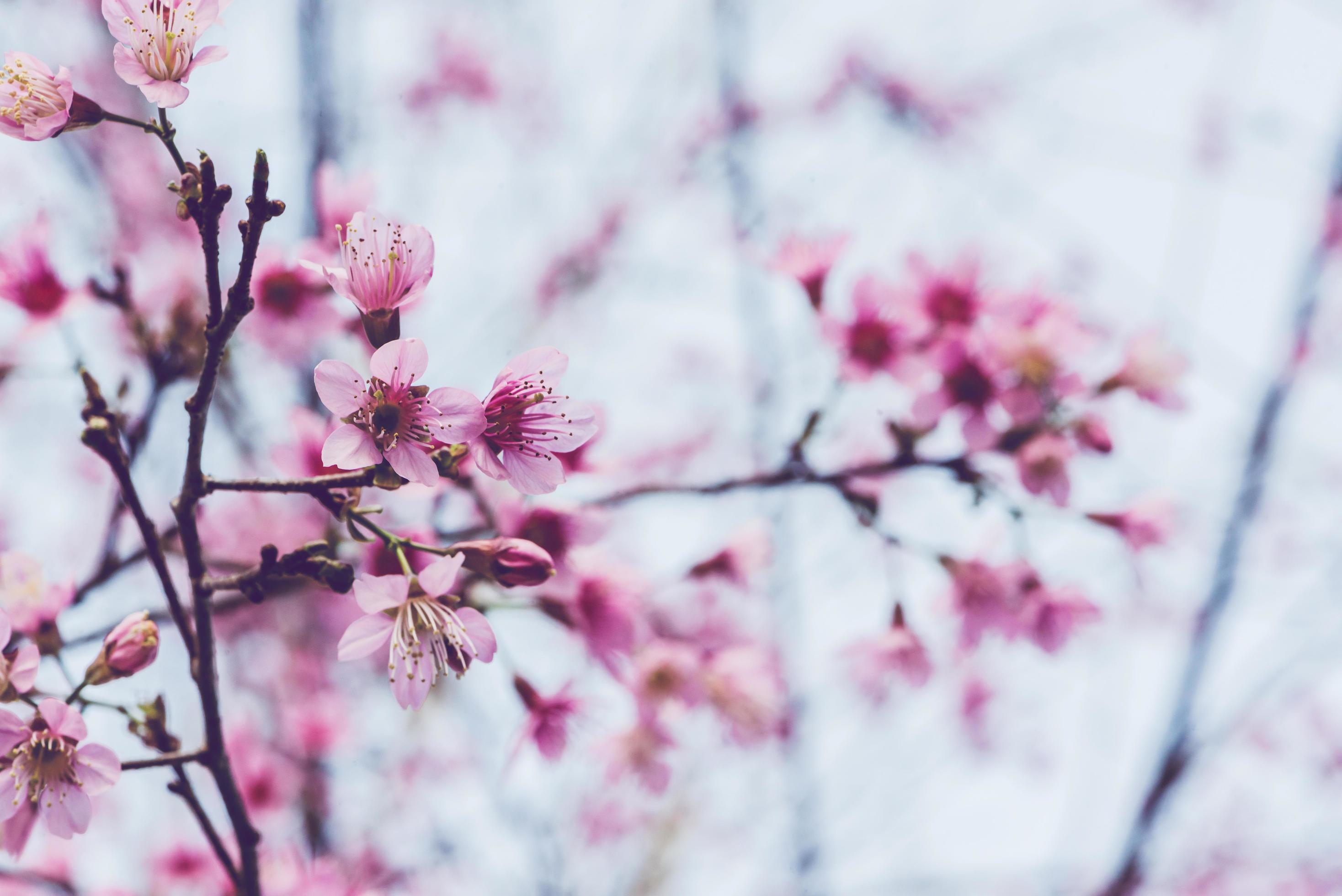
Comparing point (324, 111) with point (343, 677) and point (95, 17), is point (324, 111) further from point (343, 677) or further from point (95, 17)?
point (343, 677)

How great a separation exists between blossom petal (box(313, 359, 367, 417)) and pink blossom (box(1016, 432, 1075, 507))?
1278mm

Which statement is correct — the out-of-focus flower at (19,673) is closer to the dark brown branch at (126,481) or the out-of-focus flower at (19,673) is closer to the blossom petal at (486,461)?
the dark brown branch at (126,481)

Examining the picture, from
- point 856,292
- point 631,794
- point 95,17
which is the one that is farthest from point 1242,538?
point 95,17

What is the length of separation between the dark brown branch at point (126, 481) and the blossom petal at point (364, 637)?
183mm

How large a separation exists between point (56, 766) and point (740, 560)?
1424mm

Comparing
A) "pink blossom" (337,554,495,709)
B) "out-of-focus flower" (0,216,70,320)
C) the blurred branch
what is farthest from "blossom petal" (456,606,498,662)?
the blurred branch

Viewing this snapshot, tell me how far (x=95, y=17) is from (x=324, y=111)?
1.52 m

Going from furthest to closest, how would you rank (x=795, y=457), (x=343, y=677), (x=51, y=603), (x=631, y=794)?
(x=631, y=794) → (x=343, y=677) → (x=795, y=457) → (x=51, y=603)

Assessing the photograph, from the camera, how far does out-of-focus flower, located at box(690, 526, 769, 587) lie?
2.14 m

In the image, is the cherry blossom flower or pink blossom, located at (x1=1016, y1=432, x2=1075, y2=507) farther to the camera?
pink blossom, located at (x1=1016, y1=432, x2=1075, y2=507)

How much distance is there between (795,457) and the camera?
5.85 ft

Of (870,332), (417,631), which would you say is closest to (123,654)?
(417,631)

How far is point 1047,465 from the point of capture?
172 centimetres

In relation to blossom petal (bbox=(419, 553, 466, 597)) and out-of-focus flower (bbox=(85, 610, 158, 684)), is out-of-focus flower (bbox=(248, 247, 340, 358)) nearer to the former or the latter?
out-of-focus flower (bbox=(85, 610, 158, 684))
